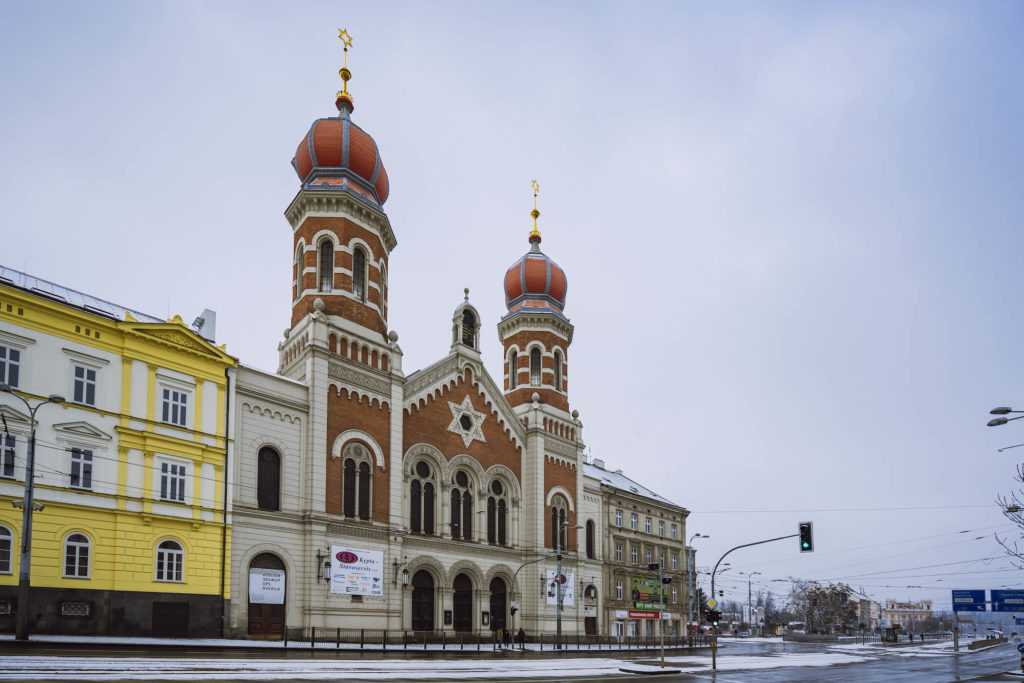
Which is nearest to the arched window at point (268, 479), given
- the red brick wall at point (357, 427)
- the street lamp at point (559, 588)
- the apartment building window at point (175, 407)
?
the red brick wall at point (357, 427)

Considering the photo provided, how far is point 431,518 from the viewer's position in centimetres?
4809

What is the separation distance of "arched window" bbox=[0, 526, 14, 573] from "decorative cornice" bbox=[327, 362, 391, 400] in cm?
1662

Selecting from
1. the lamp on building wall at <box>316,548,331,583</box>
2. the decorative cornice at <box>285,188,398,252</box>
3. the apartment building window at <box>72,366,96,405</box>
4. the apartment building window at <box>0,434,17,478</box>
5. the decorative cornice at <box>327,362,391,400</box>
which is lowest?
the lamp on building wall at <box>316,548,331,583</box>

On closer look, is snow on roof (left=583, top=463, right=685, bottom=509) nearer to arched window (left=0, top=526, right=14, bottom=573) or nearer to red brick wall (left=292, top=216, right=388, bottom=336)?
red brick wall (left=292, top=216, right=388, bottom=336)

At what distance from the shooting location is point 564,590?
182 ft

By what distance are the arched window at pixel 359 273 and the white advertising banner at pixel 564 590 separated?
2266 cm

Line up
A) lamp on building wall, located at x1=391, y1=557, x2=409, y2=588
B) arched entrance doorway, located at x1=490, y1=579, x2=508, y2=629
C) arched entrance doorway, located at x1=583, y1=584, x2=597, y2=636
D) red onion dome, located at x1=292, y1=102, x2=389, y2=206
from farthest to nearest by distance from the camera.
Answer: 1. arched entrance doorway, located at x1=583, y1=584, x2=597, y2=636
2. arched entrance doorway, located at x1=490, y1=579, x2=508, y2=629
3. red onion dome, located at x1=292, y1=102, x2=389, y2=206
4. lamp on building wall, located at x1=391, y1=557, x2=409, y2=588

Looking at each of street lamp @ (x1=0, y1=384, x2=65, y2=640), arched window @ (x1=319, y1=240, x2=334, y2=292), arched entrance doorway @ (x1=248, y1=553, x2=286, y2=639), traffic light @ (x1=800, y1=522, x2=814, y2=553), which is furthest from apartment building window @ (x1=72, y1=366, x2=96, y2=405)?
traffic light @ (x1=800, y1=522, x2=814, y2=553)

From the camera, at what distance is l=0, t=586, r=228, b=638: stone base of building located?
1147 inches

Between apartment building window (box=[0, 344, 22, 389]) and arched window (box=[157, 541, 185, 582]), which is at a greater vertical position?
apartment building window (box=[0, 344, 22, 389])

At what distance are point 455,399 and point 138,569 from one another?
22.2m

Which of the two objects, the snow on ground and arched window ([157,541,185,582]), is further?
arched window ([157,541,185,582])

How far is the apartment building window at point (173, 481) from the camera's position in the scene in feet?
112

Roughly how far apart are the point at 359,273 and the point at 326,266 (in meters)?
2.01
